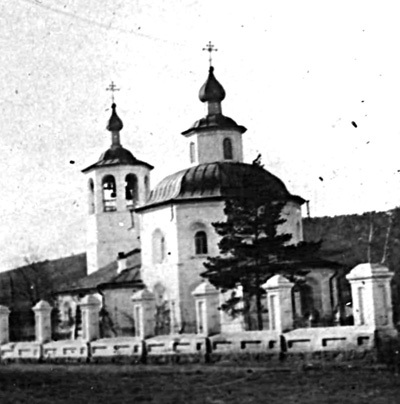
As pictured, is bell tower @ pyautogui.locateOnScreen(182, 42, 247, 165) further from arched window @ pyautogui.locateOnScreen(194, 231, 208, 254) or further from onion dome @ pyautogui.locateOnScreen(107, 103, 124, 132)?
onion dome @ pyautogui.locateOnScreen(107, 103, 124, 132)

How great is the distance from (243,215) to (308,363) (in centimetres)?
1089

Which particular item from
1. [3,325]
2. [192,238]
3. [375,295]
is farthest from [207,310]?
[192,238]

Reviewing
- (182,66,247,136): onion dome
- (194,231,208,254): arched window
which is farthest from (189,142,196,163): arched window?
(194,231,208,254): arched window

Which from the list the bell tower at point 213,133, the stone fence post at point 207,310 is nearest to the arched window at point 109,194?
the bell tower at point 213,133

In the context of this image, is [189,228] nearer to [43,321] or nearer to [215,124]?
[215,124]

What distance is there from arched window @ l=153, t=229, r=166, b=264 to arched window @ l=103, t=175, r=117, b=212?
11.1m

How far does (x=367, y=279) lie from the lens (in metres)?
17.3

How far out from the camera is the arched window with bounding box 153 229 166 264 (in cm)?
3822

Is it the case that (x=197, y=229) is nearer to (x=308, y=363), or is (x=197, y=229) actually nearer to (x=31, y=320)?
(x=308, y=363)

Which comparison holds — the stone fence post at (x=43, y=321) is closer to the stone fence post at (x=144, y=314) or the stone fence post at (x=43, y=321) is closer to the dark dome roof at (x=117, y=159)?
the stone fence post at (x=144, y=314)

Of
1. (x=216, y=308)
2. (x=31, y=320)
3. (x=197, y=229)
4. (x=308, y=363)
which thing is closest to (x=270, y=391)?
(x=308, y=363)

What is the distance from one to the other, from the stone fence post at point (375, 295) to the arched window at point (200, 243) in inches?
779

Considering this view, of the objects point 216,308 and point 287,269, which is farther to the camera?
point 287,269

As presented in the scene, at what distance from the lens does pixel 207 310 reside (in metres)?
21.3
